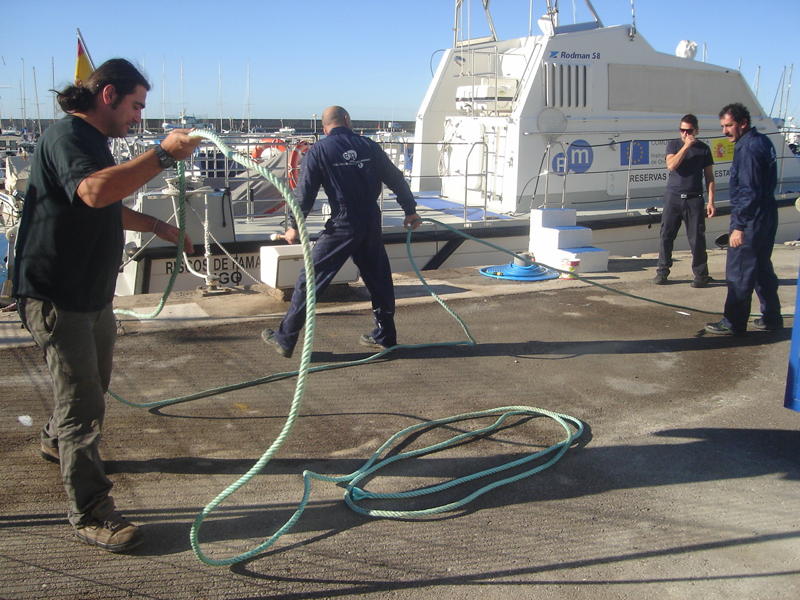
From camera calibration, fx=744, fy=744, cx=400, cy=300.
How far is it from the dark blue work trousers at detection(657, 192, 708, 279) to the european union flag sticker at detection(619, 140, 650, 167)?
12.4 feet

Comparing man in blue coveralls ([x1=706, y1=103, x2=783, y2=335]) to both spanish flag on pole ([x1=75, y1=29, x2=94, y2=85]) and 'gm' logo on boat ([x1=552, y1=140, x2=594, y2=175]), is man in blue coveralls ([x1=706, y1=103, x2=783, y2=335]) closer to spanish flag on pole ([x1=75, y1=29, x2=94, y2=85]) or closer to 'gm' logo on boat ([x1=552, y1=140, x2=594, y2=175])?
'gm' logo on boat ([x1=552, y1=140, x2=594, y2=175])

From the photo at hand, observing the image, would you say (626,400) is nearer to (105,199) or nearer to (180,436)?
(180,436)

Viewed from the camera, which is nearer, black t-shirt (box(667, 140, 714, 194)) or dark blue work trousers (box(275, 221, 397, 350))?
dark blue work trousers (box(275, 221, 397, 350))

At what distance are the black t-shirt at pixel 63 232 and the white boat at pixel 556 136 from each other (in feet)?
20.4

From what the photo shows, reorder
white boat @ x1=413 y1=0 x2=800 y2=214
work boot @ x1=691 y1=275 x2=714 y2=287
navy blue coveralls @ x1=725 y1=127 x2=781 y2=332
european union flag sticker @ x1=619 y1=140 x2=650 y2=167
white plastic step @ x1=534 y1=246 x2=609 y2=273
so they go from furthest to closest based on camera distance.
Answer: european union flag sticker @ x1=619 y1=140 x2=650 y2=167 < white boat @ x1=413 y1=0 x2=800 y2=214 < white plastic step @ x1=534 y1=246 x2=609 y2=273 < work boot @ x1=691 y1=275 x2=714 y2=287 < navy blue coveralls @ x1=725 y1=127 x2=781 y2=332

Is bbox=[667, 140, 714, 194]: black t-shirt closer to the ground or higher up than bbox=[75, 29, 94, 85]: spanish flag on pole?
closer to the ground

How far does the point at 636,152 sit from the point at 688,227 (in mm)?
4048

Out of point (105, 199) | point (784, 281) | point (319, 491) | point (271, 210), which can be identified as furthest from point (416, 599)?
point (271, 210)

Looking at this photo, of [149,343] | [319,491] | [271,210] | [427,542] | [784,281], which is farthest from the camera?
[271,210]

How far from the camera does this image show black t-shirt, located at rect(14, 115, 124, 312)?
9.34 feet

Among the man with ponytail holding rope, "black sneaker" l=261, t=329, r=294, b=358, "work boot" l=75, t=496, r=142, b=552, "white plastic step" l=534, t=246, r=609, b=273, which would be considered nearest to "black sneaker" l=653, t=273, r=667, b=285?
"white plastic step" l=534, t=246, r=609, b=273

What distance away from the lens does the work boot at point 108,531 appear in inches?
116

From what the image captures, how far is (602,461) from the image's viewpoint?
3836 mm

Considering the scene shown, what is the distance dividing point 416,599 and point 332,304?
179 inches
